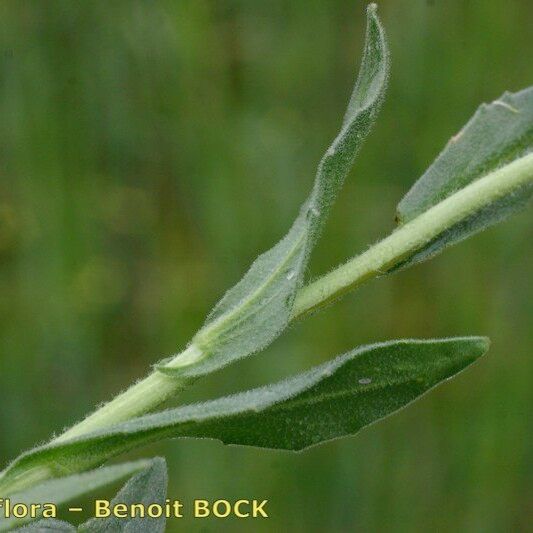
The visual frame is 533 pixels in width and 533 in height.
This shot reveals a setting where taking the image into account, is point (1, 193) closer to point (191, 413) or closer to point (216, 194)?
point (216, 194)

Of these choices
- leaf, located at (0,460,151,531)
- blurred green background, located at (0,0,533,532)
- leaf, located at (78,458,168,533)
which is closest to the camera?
leaf, located at (0,460,151,531)

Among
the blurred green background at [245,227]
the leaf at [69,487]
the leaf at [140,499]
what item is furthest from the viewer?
the blurred green background at [245,227]

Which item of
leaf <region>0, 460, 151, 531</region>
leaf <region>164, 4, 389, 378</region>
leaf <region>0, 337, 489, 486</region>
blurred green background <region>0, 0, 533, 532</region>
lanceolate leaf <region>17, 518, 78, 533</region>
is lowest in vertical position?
lanceolate leaf <region>17, 518, 78, 533</region>

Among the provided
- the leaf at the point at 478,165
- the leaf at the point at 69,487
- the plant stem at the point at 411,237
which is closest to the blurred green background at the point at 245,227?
the leaf at the point at 478,165

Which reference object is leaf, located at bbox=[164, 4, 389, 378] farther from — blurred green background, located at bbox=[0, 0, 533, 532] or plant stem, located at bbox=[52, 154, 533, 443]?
blurred green background, located at bbox=[0, 0, 533, 532]

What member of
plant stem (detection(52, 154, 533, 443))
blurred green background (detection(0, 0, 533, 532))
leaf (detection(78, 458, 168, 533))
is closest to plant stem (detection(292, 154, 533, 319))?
plant stem (detection(52, 154, 533, 443))

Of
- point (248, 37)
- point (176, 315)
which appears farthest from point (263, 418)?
point (248, 37)

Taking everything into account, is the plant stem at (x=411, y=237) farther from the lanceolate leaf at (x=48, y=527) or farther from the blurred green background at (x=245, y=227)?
the blurred green background at (x=245, y=227)
